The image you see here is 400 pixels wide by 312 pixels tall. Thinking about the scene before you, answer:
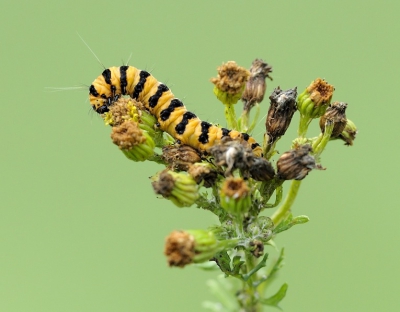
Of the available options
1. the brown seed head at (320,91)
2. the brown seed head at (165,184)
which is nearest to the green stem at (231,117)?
the brown seed head at (320,91)

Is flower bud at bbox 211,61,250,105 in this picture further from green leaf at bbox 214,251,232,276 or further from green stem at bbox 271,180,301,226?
green leaf at bbox 214,251,232,276

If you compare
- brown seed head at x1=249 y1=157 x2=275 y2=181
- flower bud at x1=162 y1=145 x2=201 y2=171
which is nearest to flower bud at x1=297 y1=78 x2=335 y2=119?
brown seed head at x1=249 y1=157 x2=275 y2=181

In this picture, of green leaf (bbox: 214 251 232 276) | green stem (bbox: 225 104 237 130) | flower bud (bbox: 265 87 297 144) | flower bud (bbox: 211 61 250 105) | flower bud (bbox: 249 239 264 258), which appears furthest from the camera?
green stem (bbox: 225 104 237 130)

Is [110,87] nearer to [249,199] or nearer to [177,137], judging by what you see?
[177,137]

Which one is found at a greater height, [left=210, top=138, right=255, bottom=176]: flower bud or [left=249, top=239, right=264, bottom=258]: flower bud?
[left=210, top=138, right=255, bottom=176]: flower bud

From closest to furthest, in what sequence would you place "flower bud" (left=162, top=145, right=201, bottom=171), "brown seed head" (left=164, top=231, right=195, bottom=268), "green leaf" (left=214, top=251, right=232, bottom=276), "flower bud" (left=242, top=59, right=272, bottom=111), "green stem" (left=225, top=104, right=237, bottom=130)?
"brown seed head" (left=164, top=231, right=195, bottom=268)
"green leaf" (left=214, top=251, right=232, bottom=276)
"flower bud" (left=162, top=145, right=201, bottom=171)
"green stem" (left=225, top=104, right=237, bottom=130)
"flower bud" (left=242, top=59, right=272, bottom=111)

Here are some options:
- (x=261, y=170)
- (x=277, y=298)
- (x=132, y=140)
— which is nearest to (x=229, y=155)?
(x=261, y=170)

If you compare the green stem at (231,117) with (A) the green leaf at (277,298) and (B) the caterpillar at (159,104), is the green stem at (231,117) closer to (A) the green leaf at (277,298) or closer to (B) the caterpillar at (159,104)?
(B) the caterpillar at (159,104)

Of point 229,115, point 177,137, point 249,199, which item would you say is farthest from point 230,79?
point 249,199
